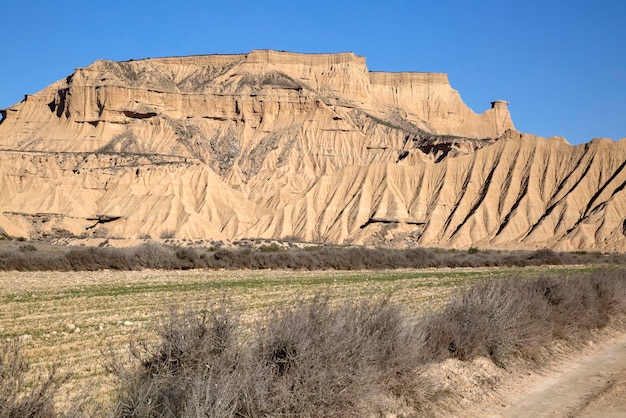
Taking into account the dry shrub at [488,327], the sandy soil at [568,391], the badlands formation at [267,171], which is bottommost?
the sandy soil at [568,391]

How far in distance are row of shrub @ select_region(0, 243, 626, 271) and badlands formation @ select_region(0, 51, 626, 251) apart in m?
19.5

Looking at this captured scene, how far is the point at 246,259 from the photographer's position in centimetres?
4700

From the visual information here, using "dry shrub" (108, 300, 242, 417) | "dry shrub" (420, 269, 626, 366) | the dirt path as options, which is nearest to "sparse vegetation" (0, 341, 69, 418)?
"dry shrub" (108, 300, 242, 417)

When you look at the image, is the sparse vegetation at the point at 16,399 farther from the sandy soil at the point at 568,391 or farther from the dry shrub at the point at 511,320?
the sandy soil at the point at 568,391

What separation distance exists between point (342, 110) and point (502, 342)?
4399 inches

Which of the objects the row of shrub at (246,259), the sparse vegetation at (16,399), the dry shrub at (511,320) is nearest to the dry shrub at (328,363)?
the dry shrub at (511,320)

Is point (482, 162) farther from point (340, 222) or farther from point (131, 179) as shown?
point (131, 179)

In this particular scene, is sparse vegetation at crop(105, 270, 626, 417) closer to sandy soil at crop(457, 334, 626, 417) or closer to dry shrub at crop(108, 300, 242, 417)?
dry shrub at crop(108, 300, 242, 417)

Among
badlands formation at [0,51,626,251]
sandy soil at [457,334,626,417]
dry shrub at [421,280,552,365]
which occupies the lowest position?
sandy soil at [457,334,626,417]

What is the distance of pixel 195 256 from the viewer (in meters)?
45.6

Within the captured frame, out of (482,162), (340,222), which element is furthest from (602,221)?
(340,222)

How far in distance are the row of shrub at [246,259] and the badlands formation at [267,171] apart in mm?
19495

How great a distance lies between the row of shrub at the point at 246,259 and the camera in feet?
135

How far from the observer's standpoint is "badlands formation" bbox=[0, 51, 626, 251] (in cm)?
7769
